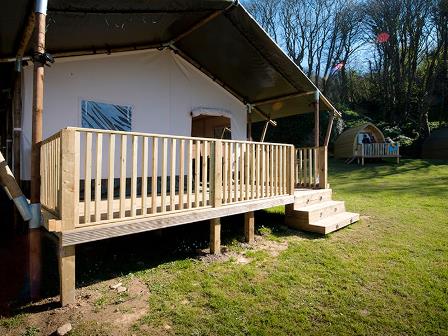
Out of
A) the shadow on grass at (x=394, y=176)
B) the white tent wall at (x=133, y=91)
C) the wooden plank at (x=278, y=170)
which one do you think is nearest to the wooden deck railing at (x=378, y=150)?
the shadow on grass at (x=394, y=176)

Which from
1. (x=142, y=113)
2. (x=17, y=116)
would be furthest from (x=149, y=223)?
(x=142, y=113)

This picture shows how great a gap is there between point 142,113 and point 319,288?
4.52 meters

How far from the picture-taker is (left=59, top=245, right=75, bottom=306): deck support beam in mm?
2953

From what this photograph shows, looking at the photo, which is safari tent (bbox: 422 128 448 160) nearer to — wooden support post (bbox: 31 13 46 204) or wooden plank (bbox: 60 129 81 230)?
wooden plank (bbox: 60 129 81 230)

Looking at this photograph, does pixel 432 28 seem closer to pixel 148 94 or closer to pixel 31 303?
pixel 148 94

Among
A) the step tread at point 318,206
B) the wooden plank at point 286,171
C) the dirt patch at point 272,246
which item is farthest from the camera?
the step tread at point 318,206

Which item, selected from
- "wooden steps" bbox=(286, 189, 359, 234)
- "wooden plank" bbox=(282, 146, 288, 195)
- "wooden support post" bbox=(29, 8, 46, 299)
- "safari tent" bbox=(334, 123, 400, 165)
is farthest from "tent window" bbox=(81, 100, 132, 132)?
"safari tent" bbox=(334, 123, 400, 165)

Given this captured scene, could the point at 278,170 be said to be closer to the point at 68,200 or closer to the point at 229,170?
the point at 229,170

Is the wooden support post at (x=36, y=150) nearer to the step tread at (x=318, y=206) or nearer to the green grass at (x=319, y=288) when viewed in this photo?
the green grass at (x=319, y=288)

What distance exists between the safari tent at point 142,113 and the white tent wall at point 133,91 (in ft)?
0.06

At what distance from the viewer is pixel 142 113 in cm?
621

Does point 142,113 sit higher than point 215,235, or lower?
higher

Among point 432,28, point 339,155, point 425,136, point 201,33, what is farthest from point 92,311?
point 432,28

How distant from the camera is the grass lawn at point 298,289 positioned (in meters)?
2.78
